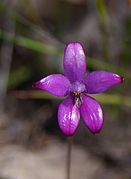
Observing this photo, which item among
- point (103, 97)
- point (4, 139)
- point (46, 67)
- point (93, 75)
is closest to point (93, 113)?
point (93, 75)

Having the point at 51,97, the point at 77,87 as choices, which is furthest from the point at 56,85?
the point at 51,97

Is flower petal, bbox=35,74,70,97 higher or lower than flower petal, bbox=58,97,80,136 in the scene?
higher

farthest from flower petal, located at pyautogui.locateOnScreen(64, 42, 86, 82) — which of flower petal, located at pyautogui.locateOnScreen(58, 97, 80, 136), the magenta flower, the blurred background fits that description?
the blurred background

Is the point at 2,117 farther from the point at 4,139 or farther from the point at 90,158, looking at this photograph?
the point at 90,158

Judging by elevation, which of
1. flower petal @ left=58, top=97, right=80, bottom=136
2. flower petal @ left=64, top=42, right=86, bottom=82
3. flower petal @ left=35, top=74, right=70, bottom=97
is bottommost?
flower petal @ left=58, top=97, right=80, bottom=136

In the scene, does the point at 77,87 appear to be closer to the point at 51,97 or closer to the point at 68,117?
the point at 68,117

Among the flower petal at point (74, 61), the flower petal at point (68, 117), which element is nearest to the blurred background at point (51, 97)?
the flower petal at point (74, 61)

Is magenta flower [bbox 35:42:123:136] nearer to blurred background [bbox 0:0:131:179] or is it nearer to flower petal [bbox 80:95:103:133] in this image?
flower petal [bbox 80:95:103:133]

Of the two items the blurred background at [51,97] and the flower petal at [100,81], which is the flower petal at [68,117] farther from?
the blurred background at [51,97]
